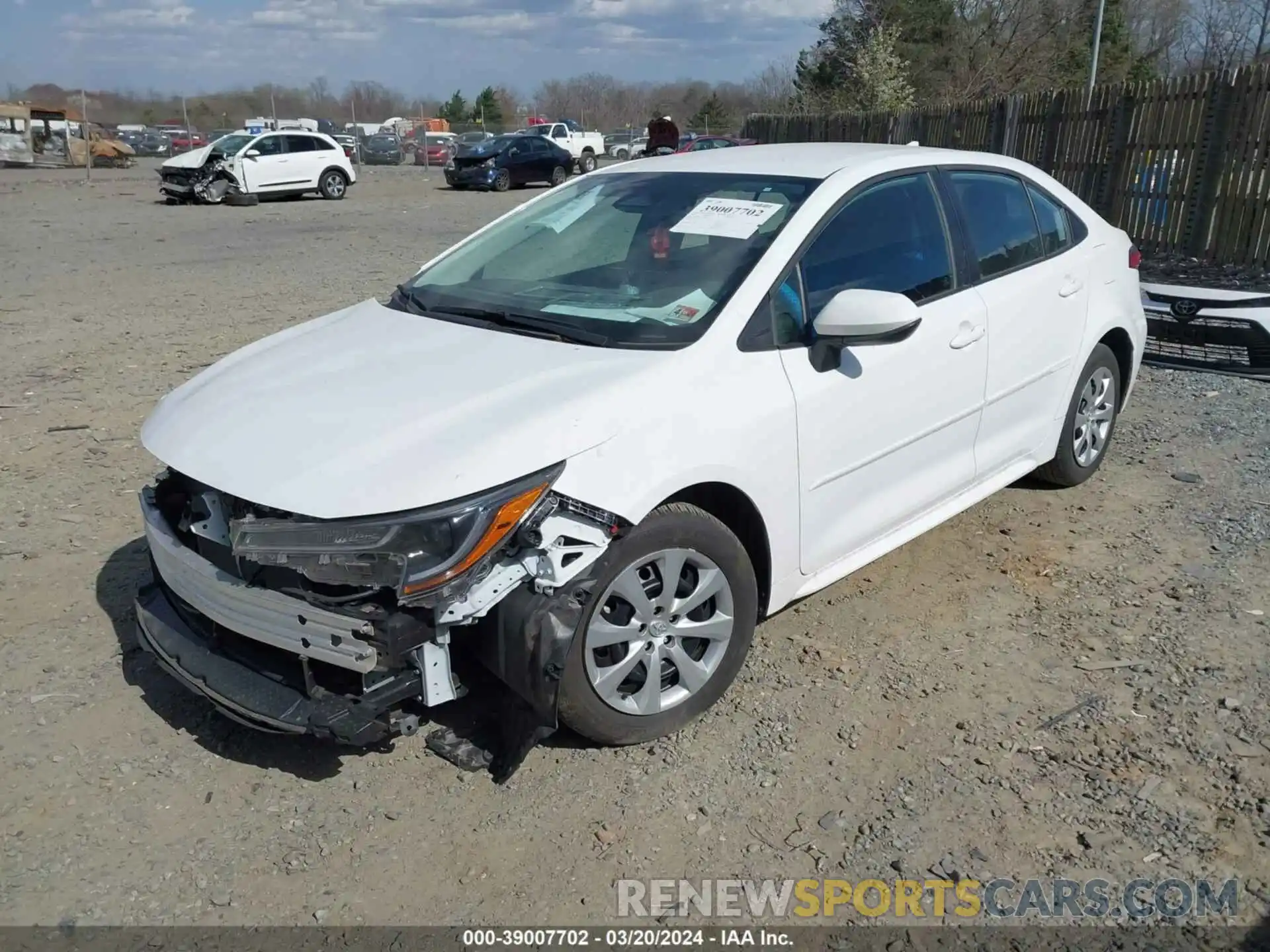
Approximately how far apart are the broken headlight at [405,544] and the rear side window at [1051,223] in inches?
122

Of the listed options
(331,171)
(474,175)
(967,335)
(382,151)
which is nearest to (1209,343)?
(967,335)

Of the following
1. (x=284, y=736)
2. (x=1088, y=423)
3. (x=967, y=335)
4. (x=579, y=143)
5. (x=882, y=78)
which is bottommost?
(x=284, y=736)

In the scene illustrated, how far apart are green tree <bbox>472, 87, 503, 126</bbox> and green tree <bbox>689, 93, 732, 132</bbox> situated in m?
14.6

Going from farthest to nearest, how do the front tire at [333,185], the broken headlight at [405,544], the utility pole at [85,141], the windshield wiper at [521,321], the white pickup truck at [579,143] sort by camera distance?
the white pickup truck at [579,143], the utility pole at [85,141], the front tire at [333,185], the windshield wiper at [521,321], the broken headlight at [405,544]

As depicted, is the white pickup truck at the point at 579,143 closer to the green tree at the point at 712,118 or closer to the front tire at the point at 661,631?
the green tree at the point at 712,118

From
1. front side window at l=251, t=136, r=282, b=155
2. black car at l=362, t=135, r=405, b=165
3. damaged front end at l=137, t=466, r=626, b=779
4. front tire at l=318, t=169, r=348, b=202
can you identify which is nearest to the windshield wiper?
damaged front end at l=137, t=466, r=626, b=779

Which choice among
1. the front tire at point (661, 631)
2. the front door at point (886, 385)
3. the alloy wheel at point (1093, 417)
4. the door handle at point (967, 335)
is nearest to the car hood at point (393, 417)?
the front tire at point (661, 631)

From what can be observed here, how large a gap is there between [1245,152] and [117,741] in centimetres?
1179

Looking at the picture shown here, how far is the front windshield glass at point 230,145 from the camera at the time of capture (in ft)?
74.6

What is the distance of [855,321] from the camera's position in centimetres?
321

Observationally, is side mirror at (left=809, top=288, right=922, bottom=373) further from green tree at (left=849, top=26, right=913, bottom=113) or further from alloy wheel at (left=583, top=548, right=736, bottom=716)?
green tree at (left=849, top=26, right=913, bottom=113)

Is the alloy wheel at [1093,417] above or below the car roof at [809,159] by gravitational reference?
below

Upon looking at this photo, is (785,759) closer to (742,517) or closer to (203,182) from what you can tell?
(742,517)

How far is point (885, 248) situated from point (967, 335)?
1.61 feet
